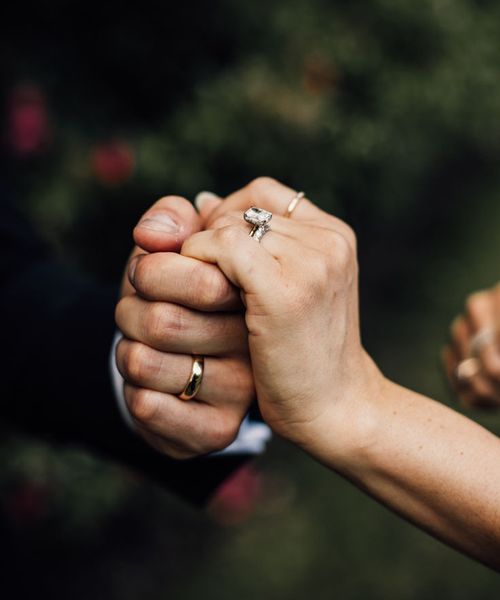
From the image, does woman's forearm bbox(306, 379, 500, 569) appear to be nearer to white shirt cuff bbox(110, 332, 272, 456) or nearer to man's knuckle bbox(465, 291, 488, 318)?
white shirt cuff bbox(110, 332, 272, 456)

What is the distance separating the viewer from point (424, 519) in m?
1.48

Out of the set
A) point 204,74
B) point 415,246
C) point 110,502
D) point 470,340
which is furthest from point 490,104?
point 110,502

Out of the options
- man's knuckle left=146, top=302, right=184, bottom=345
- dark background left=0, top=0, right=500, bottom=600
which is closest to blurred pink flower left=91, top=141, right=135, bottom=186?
dark background left=0, top=0, right=500, bottom=600

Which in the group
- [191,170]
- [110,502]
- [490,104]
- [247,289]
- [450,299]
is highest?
[490,104]

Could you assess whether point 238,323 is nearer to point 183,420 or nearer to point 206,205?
point 183,420

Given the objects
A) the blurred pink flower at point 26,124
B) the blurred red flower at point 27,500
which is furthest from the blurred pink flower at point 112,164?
the blurred red flower at point 27,500

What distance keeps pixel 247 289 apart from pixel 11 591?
1662mm

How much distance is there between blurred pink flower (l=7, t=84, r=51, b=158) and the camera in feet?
10.7

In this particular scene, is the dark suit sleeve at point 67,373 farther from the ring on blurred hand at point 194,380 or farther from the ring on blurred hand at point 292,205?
the ring on blurred hand at point 292,205

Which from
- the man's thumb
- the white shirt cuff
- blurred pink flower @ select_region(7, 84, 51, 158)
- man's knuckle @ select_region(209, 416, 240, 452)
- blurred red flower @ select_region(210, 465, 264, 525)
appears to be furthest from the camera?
blurred red flower @ select_region(210, 465, 264, 525)

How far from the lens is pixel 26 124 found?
3.27m

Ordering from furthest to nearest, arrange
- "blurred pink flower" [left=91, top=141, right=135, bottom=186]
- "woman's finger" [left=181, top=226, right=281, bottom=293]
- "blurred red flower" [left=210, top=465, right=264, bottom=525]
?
1. "blurred red flower" [left=210, top=465, right=264, bottom=525]
2. "blurred pink flower" [left=91, top=141, right=135, bottom=186]
3. "woman's finger" [left=181, top=226, right=281, bottom=293]

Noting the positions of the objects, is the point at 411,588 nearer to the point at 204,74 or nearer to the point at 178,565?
the point at 178,565

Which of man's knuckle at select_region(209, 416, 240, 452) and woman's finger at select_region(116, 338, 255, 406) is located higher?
woman's finger at select_region(116, 338, 255, 406)
